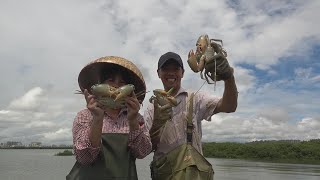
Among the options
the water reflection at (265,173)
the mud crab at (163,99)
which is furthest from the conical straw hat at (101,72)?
the water reflection at (265,173)

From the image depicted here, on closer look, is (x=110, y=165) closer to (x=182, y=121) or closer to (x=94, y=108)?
(x=94, y=108)

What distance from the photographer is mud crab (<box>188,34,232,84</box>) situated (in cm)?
305

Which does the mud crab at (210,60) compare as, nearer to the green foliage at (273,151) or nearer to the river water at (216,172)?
the river water at (216,172)

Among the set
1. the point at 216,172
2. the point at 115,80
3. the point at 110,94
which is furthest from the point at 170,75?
the point at 216,172

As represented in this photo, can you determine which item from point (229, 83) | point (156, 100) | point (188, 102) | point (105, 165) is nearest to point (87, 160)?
point (105, 165)

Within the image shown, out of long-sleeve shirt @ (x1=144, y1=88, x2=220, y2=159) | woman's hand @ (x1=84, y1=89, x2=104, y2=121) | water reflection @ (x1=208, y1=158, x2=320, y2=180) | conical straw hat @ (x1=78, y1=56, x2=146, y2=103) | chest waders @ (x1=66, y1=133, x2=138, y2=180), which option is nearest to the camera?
woman's hand @ (x1=84, y1=89, x2=104, y2=121)

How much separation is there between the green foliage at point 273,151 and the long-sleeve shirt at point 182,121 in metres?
66.4

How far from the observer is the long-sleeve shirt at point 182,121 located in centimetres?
353

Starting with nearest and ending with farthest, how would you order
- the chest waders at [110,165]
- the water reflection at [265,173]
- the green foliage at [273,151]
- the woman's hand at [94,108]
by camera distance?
the woman's hand at [94,108]
the chest waders at [110,165]
the water reflection at [265,173]
the green foliage at [273,151]

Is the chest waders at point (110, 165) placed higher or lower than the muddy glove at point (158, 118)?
lower

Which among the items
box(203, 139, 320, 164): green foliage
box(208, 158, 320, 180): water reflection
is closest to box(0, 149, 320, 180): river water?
box(208, 158, 320, 180): water reflection

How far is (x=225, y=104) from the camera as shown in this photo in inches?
143

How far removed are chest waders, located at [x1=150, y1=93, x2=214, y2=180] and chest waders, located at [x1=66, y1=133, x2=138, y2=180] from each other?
474 mm

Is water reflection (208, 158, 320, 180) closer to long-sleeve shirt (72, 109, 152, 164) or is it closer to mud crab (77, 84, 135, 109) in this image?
long-sleeve shirt (72, 109, 152, 164)
